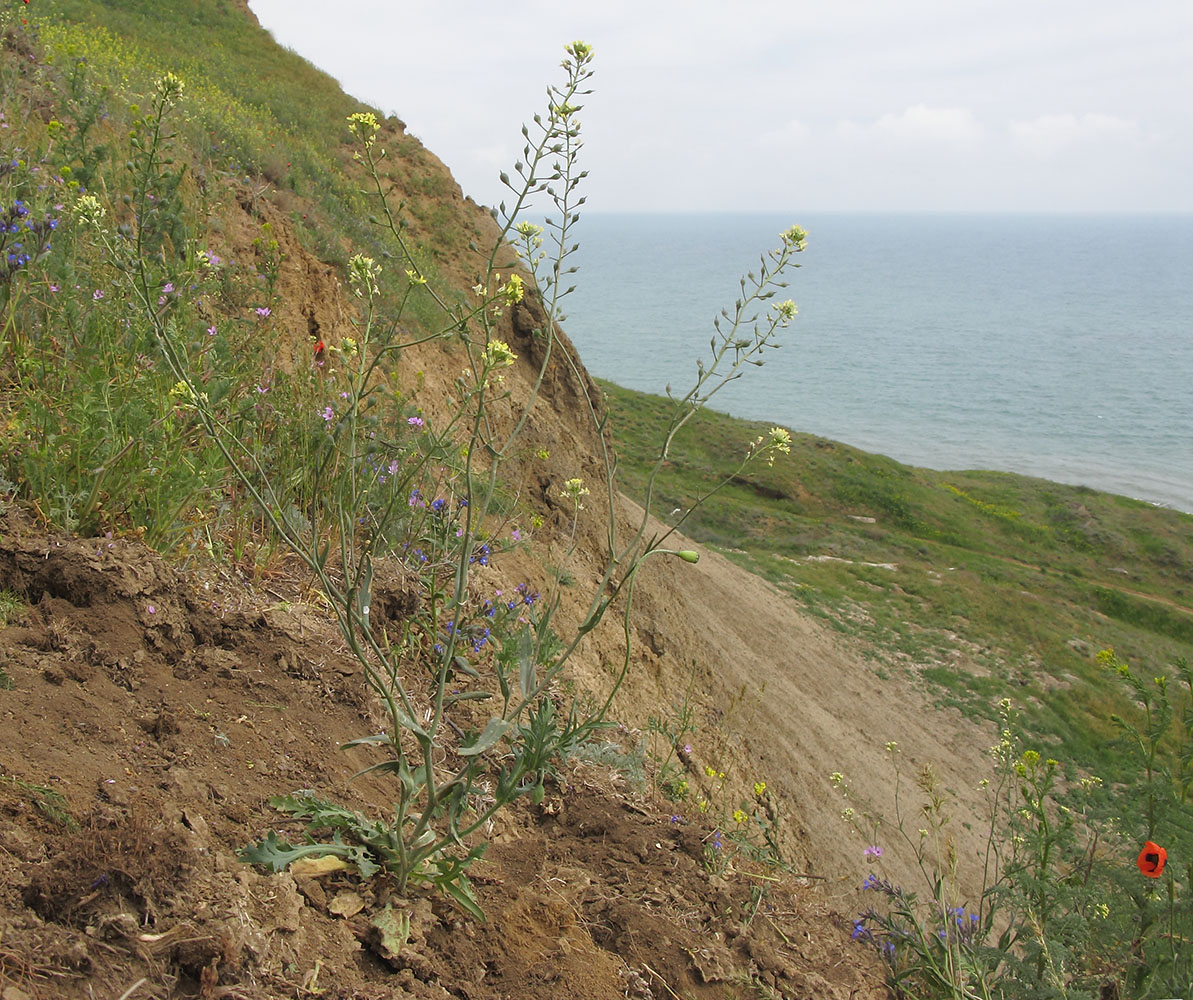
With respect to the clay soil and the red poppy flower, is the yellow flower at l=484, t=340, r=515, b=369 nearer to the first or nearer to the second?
the clay soil

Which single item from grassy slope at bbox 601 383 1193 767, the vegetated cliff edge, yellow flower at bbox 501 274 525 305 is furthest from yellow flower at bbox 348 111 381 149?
grassy slope at bbox 601 383 1193 767

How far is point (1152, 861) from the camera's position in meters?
3.14

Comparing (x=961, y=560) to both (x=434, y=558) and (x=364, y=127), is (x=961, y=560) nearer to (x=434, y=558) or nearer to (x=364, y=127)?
(x=434, y=558)

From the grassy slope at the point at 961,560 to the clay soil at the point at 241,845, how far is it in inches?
491

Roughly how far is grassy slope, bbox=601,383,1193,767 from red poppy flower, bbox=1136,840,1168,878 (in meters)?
12.7

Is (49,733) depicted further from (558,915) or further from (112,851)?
(558,915)

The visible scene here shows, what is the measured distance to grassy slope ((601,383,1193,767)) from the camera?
63.2ft

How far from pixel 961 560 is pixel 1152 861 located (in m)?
25.6

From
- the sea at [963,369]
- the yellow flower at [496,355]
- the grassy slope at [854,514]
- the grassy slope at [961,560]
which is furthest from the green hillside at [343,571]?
the grassy slope at [961,560]

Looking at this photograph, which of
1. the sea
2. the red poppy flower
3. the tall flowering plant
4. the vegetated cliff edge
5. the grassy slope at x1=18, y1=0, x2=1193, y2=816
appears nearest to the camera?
the vegetated cliff edge

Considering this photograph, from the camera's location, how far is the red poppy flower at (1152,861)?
312 cm

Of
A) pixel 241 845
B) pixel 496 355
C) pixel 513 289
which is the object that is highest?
pixel 513 289

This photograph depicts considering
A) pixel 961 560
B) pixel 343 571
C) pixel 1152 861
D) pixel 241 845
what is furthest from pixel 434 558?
pixel 961 560

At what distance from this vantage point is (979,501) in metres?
34.3
